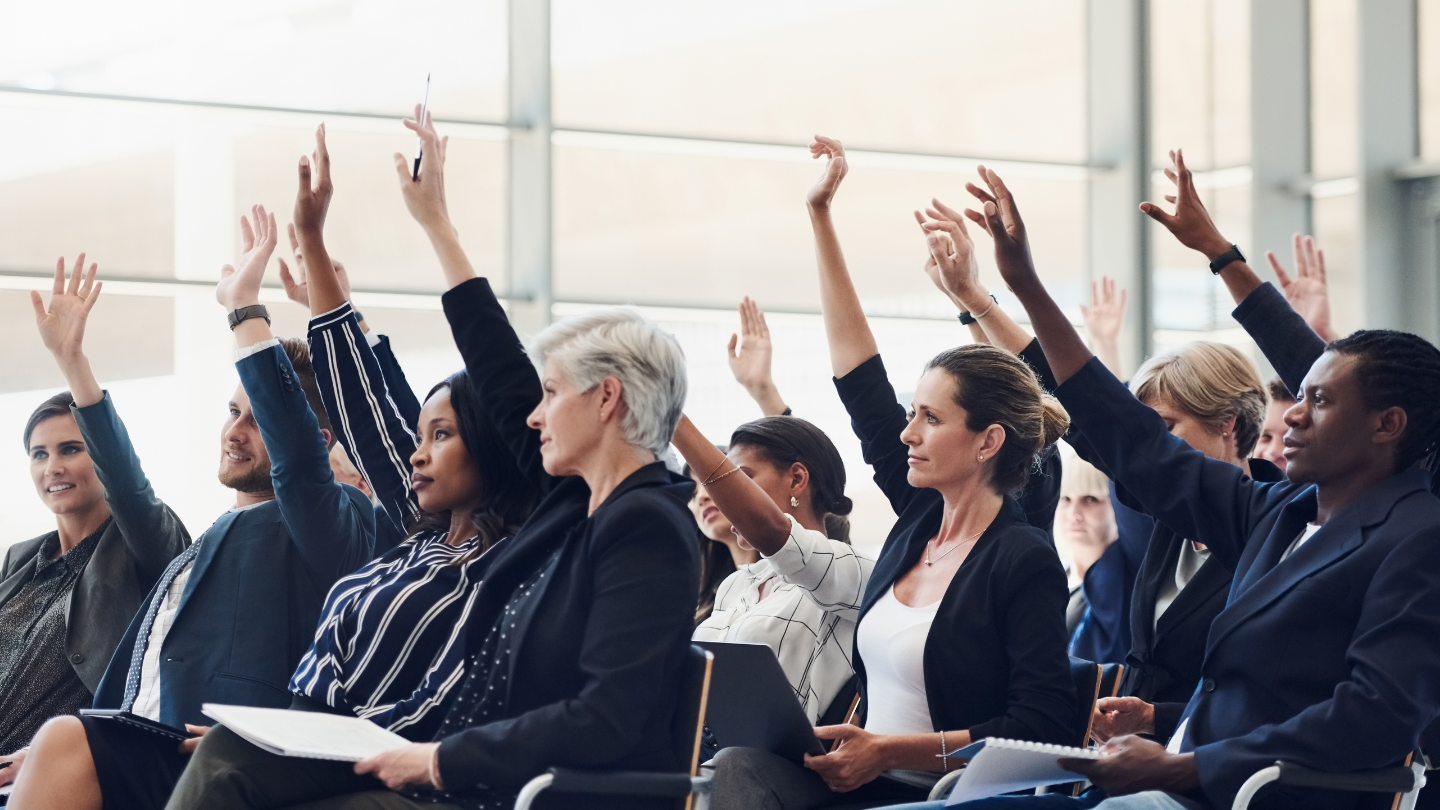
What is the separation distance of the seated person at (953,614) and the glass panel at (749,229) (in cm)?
370

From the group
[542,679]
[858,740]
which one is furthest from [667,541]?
[858,740]

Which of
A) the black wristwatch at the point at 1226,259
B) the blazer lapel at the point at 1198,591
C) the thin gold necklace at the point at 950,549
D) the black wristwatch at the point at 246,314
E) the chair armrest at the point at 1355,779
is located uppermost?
the black wristwatch at the point at 1226,259

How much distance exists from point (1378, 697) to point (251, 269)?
2255mm

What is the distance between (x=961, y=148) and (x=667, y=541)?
530cm

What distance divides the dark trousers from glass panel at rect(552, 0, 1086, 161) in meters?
4.53

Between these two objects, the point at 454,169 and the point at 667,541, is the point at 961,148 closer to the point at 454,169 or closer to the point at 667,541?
the point at 454,169

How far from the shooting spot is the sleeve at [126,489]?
321 centimetres

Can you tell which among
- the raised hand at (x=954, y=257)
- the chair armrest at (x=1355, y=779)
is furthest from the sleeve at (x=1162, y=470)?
the raised hand at (x=954, y=257)

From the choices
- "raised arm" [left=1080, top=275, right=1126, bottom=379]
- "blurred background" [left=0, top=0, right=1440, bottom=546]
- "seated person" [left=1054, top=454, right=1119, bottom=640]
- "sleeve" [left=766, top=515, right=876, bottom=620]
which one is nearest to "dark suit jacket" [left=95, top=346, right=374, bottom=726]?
"sleeve" [left=766, top=515, right=876, bottom=620]

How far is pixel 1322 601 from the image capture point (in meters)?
2.12

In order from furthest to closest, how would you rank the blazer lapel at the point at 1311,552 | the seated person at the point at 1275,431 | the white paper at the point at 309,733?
the seated person at the point at 1275,431 < the blazer lapel at the point at 1311,552 < the white paper at the point at 309,733

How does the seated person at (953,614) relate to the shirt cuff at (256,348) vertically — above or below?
below

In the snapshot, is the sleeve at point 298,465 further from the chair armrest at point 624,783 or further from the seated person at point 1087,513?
the seated person at point 1087,513

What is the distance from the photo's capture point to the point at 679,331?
652 cm
